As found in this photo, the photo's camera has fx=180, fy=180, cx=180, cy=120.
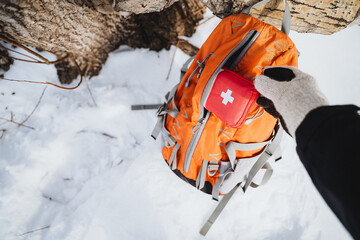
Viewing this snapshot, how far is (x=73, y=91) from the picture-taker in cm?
144

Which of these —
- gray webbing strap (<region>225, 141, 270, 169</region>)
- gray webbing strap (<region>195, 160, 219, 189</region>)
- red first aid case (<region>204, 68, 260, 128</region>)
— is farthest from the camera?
gray webbing strap (<region>195, 160, 219, 189</region>)

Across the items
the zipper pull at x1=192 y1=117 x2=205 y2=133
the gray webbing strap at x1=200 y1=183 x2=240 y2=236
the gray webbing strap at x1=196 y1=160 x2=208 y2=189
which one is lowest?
the gray webbing strap at x1=200 y1=183 x2=240 y2=236

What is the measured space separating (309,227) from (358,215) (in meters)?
1.23

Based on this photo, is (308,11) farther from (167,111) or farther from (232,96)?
(167,111)

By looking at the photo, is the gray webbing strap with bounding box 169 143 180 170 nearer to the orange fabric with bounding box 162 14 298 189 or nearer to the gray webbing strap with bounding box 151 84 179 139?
the orange fabric with bounding box 162 14 298 189

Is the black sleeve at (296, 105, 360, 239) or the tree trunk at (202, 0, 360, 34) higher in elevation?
the tree trunk at (202, 0, 360, 34)

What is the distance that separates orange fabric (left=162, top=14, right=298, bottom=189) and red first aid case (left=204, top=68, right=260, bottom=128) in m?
0.07

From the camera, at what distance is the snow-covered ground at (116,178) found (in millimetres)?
1284

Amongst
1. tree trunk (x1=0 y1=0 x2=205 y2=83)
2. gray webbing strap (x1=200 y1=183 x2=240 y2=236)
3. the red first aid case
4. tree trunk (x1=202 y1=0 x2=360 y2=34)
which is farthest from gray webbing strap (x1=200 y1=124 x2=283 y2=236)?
tree trunk (x1=0 y1=0 x2=205 y2=83)

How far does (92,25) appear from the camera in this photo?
1155mm

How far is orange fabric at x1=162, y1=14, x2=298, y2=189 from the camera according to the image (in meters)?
0.79

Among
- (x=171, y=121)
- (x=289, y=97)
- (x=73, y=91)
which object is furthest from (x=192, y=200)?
(x=73, y=91)

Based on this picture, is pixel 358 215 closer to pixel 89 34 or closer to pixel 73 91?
pixel 89 34

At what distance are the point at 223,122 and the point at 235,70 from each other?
0.85 ft
